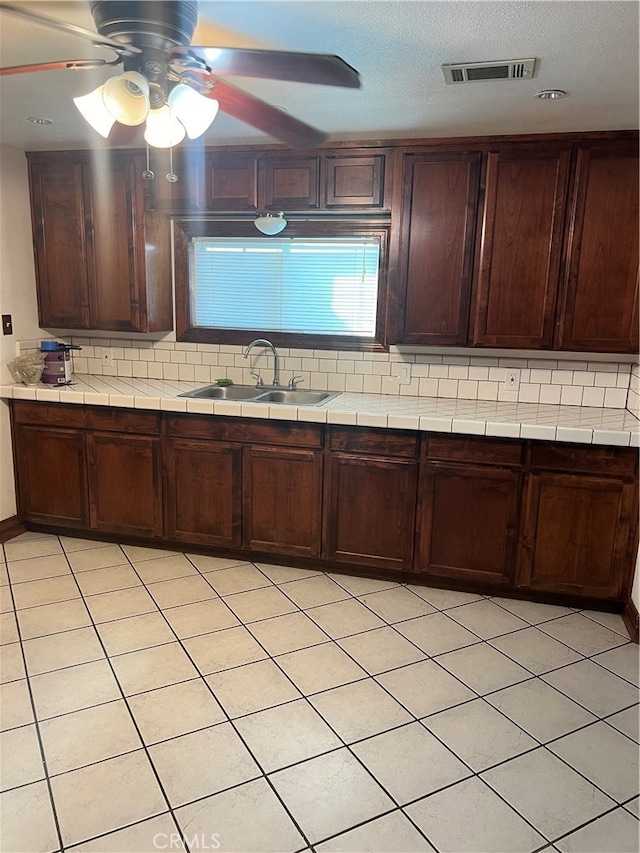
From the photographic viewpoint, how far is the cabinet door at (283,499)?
3266 millimetres

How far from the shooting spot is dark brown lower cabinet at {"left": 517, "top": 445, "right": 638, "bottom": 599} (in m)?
2.87

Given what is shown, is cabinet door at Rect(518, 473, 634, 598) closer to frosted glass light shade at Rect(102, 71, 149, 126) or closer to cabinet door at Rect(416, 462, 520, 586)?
cabinet door at Rect(416, 462, 520, 586)

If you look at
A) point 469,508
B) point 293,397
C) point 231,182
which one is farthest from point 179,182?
point 469,508

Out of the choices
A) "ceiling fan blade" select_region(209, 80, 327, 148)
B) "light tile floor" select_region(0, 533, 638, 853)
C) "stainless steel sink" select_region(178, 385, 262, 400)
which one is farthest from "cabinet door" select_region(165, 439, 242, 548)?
"ceiling fan blade" select_region(209, 80, 327, 148)

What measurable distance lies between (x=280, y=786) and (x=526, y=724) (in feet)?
3.03

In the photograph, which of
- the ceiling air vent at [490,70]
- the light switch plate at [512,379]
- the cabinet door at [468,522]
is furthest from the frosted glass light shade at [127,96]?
the light switch plate at [512,379]

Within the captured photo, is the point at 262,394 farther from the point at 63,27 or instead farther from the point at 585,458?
the point at 63,27

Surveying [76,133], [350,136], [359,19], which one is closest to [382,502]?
Result: [350,136]

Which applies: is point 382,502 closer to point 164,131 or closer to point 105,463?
point 105,463

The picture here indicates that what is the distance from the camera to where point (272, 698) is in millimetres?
2311

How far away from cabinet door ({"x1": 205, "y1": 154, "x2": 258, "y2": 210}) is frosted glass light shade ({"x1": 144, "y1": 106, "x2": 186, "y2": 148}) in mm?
1697

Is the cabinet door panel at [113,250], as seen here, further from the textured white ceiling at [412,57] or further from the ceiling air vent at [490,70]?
the ceiling air vent at [490,70]

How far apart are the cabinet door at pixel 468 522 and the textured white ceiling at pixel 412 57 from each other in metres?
1.63

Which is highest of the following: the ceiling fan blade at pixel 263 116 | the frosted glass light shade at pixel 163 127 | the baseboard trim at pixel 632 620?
the ceiling fan blade at pixel 263 116
